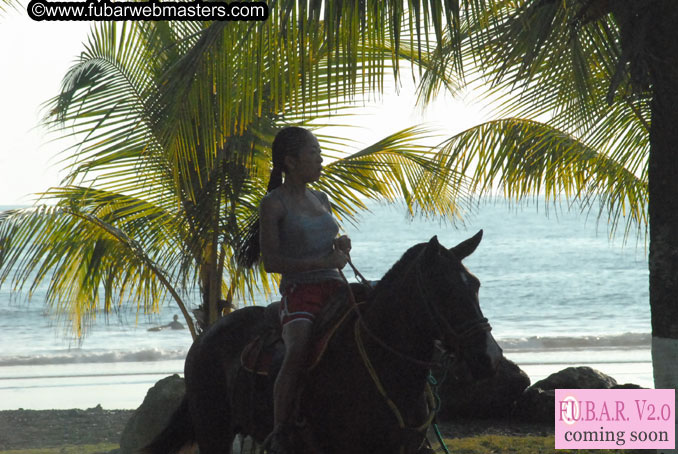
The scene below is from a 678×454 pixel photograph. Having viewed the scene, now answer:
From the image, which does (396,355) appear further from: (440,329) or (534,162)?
(534,162)

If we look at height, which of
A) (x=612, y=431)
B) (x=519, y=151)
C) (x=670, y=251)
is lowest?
(x=612, y=431)

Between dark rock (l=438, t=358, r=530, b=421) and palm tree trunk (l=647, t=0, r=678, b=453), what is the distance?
12.7 ft

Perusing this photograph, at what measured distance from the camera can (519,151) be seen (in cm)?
824

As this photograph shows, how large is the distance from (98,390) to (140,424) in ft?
26.7

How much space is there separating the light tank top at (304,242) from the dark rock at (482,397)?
5397mm

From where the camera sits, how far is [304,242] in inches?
148

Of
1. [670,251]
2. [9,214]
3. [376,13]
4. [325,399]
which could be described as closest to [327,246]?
[325,399]

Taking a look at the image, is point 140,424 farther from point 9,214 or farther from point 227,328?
point 227,328

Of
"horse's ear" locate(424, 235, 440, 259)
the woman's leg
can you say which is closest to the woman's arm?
the woman's leg

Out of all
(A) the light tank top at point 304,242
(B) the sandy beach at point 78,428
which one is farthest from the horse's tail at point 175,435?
(B) the sandy beach at point 78,428

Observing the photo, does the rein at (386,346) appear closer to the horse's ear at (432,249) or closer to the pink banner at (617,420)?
the horse's ear at (432,249)

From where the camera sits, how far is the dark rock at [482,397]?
29.1ft

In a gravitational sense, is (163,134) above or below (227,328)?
above

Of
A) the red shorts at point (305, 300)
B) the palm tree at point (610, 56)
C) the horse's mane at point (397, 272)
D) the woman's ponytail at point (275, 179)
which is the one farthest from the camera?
the palm tree at point (610, 56)
